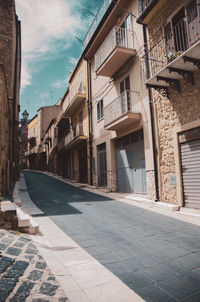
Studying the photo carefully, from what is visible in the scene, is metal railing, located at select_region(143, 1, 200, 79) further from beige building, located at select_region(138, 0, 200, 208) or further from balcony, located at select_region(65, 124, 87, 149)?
balcony, located at select_region(65, 124, 87, 149)

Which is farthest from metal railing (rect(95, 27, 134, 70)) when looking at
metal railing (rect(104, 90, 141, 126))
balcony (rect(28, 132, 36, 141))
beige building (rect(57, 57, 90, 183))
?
balcony (rect(28, 132, 36, 141))

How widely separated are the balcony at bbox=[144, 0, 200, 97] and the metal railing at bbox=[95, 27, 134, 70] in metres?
2.97

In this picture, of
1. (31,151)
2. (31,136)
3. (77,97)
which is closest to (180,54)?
(77,97)

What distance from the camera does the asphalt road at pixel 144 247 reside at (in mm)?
2783

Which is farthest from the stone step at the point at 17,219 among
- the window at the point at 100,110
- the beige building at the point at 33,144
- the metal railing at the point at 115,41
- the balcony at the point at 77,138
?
the beige building at the point at 33,144

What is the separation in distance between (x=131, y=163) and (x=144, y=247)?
26.1ft

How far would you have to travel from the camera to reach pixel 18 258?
10.9ft

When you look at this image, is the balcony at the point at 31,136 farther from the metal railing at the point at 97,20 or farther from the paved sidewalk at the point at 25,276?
the paved sidewalk at the point at 25,276

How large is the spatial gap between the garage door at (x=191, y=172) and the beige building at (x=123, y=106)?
69.0 inches

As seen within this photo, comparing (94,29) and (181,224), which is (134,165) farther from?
(94,29)

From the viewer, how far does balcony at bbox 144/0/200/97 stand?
22.8ft

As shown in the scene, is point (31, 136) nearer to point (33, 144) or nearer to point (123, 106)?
point (33, 144)

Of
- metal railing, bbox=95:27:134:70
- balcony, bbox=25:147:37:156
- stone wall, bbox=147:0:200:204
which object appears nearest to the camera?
stone wall, bbox=147:0:200:204

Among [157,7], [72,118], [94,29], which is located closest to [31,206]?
[157,7]
